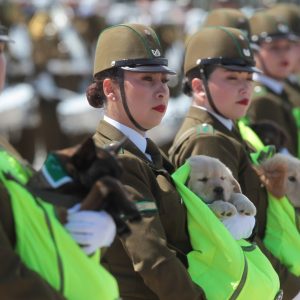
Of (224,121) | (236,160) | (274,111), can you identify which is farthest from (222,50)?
(274,111)

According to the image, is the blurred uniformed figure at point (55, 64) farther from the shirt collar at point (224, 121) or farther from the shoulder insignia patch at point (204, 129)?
the shoulder insignia patch at point (204, 129)

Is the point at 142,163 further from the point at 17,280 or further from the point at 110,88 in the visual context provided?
the point at 17,280

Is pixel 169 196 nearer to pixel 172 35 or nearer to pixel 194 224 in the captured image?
pixel 194 224

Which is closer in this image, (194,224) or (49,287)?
(49,287)

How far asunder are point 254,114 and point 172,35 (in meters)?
11.4

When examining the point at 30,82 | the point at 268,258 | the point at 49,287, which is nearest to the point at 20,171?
the point at 49,287

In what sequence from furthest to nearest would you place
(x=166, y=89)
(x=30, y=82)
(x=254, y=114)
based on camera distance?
1. (x=30, y=82)
2. (x=254, y=114)
3. (x=166, y=89)

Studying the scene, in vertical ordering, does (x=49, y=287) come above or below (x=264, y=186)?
above

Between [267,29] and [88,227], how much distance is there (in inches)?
173

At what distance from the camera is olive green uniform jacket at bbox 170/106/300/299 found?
15.8ft

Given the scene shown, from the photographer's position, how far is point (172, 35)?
59.3 ft

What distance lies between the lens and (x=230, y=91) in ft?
17.2

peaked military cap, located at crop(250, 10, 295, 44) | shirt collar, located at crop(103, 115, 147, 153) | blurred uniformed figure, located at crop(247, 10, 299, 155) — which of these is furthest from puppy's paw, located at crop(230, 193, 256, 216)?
peaked military cap, located at crop(250, 10, 295, 44)

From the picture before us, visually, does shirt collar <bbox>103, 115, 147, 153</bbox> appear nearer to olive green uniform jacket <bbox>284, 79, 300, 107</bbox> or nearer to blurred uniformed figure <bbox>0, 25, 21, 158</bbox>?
blurred uniformed figure <bbox>0, 25, 21, 158</bbox>
